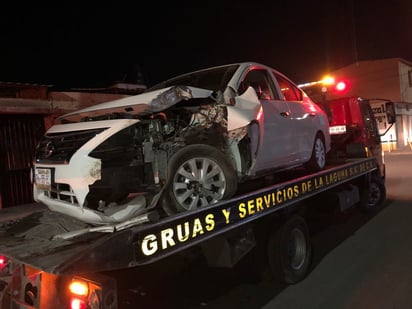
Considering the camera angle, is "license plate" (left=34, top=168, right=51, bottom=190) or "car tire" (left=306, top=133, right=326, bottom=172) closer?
"license plate" (left=34, top=168, right=51, bottom=190)

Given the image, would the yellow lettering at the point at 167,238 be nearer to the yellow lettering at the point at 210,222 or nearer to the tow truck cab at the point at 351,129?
the yellow lettering at the point at 210,222

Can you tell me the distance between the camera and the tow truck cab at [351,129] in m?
8.32

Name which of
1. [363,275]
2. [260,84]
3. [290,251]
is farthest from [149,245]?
[363,275]

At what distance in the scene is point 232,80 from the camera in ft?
15.2

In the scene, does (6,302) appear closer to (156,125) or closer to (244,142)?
(156,125)

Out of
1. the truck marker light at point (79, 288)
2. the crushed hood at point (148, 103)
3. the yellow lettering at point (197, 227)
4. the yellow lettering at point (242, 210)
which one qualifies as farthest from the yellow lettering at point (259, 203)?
the truck marker light at point (79, 288)

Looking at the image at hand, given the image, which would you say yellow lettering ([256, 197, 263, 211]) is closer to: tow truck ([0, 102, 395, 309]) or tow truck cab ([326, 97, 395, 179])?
tow truck ([0, 102, 395, 309])

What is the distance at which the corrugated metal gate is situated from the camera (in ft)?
33.1

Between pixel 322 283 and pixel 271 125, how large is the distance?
1.95 metres

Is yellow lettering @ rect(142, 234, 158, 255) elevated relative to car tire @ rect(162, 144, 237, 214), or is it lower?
lower

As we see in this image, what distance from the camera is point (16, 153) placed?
10.3 meters

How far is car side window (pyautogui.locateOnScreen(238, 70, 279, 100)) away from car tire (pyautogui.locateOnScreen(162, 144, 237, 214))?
108 cm

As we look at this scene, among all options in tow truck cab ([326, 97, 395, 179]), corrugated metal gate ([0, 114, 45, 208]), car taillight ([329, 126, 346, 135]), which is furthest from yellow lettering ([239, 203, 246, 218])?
corrugated metal gate ([0, 114, 45, 208])

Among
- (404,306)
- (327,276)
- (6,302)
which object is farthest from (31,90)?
(404,306)
